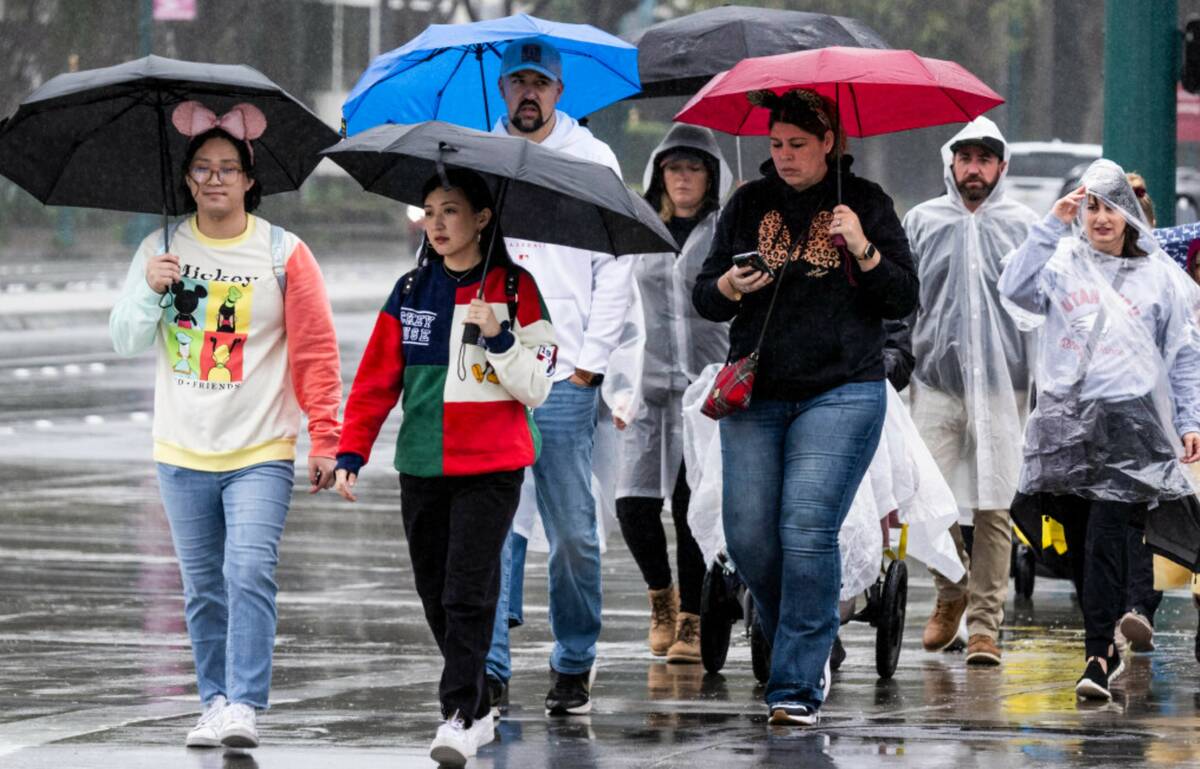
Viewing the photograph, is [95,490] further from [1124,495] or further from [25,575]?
[1124,495]

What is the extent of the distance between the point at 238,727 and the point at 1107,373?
10.9ft

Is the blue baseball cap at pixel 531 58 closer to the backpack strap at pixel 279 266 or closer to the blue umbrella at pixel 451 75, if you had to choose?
the blue umbrella at pixel 451 75

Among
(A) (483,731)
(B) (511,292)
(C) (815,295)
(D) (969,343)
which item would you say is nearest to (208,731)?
(A) (483,731)

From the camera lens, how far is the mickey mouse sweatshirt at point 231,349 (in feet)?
23.7

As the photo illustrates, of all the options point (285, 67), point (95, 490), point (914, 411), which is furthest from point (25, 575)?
point (285, 67)

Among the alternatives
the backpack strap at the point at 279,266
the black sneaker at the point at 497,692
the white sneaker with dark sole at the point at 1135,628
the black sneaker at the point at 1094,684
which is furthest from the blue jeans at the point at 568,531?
the white sneaker with dark sole at the point at 1135,628

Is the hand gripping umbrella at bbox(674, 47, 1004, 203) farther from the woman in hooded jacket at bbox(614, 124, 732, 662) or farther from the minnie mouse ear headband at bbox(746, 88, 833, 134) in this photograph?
the woman in hooded jacket at bbox(614, 124, 732, 662)

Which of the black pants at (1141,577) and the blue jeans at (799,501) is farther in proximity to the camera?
the black pants at (1141,577)

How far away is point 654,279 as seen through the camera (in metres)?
9.76

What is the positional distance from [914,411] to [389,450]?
26.0 feet

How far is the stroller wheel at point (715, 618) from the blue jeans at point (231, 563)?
2080mm

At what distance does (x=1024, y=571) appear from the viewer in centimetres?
1141

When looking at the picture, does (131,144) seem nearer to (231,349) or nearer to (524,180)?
A: (231,349)

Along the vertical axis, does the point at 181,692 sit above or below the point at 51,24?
below
